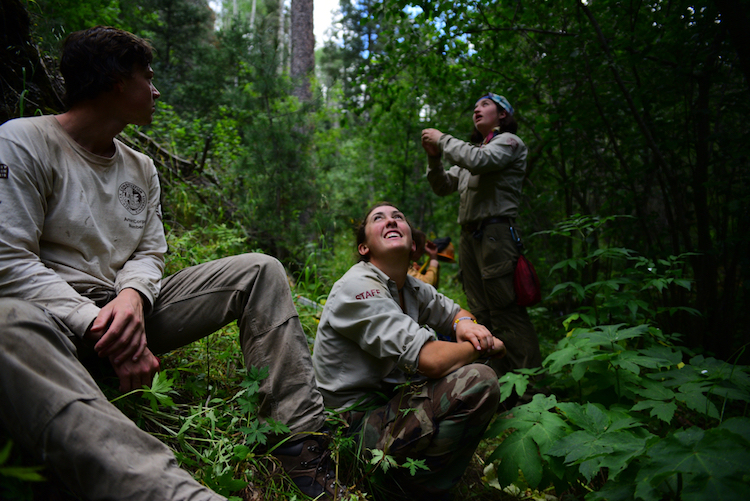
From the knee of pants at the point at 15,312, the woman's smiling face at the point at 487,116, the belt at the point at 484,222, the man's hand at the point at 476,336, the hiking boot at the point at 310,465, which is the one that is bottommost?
the hiking boot at the point at 310,465

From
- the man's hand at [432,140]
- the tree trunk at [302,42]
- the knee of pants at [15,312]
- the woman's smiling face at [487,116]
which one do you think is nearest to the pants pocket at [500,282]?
the man's hand at [432,140]

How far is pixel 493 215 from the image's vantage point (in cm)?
339

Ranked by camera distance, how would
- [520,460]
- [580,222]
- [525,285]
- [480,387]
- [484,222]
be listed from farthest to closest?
[484,222], [525,285], [580,222], [480,387], [520,460]

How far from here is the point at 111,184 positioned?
1.86 meters

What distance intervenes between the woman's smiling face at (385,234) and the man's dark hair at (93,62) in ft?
4.51

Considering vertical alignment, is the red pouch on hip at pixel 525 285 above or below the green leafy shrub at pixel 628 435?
above

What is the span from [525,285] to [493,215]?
62 cm

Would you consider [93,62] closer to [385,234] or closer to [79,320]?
[79,320]

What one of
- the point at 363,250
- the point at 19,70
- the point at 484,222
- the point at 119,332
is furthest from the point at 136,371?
the point at 484,222

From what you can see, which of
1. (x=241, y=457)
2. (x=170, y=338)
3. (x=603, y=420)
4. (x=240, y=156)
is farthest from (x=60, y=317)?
(x=240, y=156)

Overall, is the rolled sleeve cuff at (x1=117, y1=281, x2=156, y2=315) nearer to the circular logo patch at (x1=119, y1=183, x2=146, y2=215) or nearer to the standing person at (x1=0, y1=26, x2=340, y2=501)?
the standing person at (x1=0, y1=26, x2=340, y2=501)

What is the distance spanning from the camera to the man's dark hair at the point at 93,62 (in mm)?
1778

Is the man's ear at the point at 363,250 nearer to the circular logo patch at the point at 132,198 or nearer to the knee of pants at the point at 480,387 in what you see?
the knee of pants at the point at 480,387

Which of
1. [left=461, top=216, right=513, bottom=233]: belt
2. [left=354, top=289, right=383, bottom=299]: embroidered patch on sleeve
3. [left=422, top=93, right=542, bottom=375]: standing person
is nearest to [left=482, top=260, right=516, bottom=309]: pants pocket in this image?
[left=422, top=93, right=542, bottom=375]: standing person
